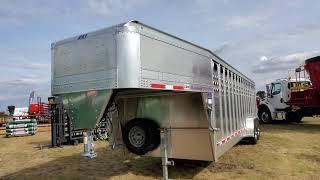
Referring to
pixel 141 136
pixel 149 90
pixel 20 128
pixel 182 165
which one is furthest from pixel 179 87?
pixel 20 128

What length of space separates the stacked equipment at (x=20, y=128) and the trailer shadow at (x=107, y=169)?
39.8 feet

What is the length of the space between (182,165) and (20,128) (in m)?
15.9

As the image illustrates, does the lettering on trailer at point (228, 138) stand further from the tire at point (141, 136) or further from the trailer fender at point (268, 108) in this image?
the trailer fender at point (268, 108)

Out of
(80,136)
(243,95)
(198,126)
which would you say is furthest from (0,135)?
(198,126)

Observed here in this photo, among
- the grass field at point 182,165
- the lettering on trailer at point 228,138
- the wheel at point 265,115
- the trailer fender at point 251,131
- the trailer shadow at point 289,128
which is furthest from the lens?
the wheel at point 265,115

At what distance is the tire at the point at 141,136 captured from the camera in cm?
755

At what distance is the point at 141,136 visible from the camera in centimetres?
775

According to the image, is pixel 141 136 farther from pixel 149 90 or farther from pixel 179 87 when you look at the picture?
pixel 179 87

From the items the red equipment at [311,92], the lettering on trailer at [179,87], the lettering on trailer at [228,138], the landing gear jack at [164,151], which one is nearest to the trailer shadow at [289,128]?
the red equipment at [311,92]

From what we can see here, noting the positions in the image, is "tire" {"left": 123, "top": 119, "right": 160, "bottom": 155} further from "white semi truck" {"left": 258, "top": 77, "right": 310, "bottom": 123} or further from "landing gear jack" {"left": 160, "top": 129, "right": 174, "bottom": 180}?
"white semi truck" {"left": 258, "top": 77, "right": 310, "bottom": 123}

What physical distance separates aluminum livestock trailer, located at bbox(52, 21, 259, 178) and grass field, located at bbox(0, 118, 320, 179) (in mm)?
817

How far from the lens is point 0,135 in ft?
79.3

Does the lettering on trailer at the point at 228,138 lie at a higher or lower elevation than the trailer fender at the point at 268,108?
lower

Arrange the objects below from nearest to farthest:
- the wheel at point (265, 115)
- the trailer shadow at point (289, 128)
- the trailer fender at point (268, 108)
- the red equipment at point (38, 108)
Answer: the trailer shadow at point (289, 128) < the trailer fender at point (268, 108) < the wheel at point (265, 115) < the red equipment at point (38, 108)
